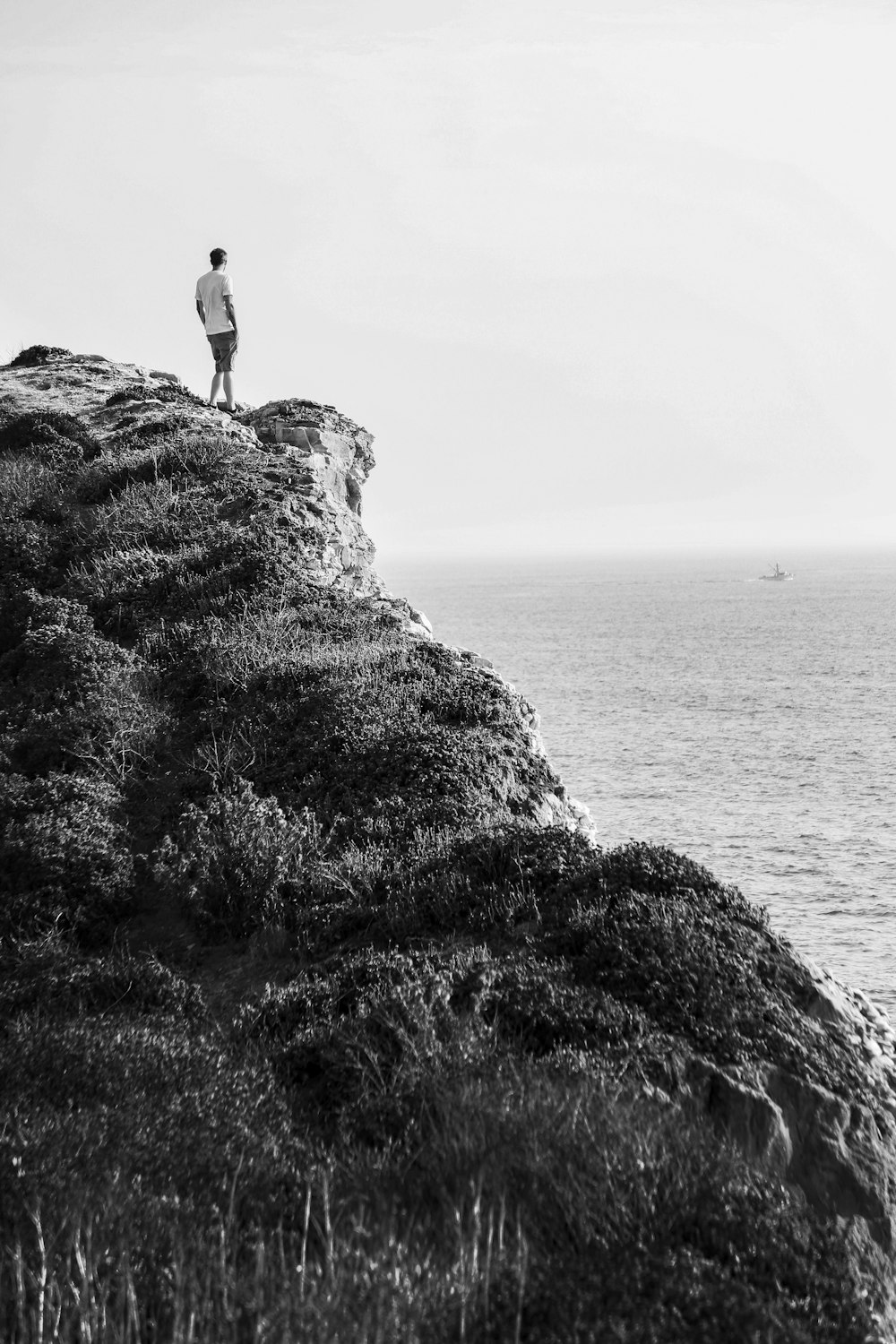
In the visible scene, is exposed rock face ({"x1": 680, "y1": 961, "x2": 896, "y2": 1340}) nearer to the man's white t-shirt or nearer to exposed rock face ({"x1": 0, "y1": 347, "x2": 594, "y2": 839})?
exposed rock face ({"x1": 0, "y1": 347, "x2": 594, "y2": 839})

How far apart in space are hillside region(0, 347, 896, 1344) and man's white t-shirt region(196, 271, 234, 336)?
926 cm

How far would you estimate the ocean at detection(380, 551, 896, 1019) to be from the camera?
3441 centimetres

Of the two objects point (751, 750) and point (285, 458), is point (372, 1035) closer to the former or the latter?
point (285, 458)

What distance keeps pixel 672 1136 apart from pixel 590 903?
2.73 metres

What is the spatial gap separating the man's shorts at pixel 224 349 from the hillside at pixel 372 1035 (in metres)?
→ 9.67

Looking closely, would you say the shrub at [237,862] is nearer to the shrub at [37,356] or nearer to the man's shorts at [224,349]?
Answer: the man's shorts at [224,349]

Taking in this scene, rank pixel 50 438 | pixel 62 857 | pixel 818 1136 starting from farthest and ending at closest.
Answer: pixel 50 438
pixel 62 857
pixel 818 1136

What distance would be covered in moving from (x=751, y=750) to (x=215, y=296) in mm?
42108

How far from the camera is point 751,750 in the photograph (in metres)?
56.3

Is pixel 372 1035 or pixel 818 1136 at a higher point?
pixel 372 1035

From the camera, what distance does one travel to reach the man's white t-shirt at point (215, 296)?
21.0 m

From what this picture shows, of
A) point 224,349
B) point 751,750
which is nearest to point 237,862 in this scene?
point 224,349

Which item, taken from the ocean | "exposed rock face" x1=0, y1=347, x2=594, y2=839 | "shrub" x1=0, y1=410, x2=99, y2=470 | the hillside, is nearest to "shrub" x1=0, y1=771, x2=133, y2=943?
the hillside

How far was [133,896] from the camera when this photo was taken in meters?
9.02
